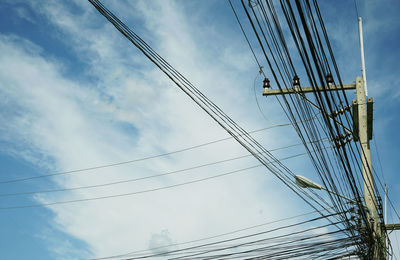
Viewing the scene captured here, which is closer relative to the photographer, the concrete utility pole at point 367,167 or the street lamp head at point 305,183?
the concrete utility pole at point 367,167

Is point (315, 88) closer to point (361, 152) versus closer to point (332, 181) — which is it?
point (332, 181)

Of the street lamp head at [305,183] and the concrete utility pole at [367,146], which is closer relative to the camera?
A: the concrete utility pole at [367,146]

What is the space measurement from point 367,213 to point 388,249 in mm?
1120

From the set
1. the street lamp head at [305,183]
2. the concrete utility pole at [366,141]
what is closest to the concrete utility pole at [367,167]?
the concrete utility pole at [366,141]

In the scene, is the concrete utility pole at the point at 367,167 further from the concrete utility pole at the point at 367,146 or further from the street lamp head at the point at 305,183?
the street lamp head at the point at 305,183

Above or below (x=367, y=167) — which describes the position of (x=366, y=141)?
above

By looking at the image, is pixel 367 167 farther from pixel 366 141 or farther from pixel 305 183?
pixel 305 183

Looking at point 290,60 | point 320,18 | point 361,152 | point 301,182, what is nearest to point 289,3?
point 320,18

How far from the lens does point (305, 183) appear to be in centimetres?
745

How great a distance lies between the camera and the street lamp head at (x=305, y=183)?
7418 mm

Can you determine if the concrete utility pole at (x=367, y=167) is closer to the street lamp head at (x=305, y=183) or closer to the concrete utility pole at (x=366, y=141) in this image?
the concrete utility pole at (x=366, y=141)

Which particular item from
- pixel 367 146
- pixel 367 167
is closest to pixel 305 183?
pixel 367 167

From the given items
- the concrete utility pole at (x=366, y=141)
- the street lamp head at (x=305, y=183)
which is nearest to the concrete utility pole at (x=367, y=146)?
the concrete utility pole at (x=366, y=141)

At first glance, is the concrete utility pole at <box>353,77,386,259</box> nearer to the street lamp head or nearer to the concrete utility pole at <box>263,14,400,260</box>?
the concrete utility pole at <box>263,14,400,260</box>
